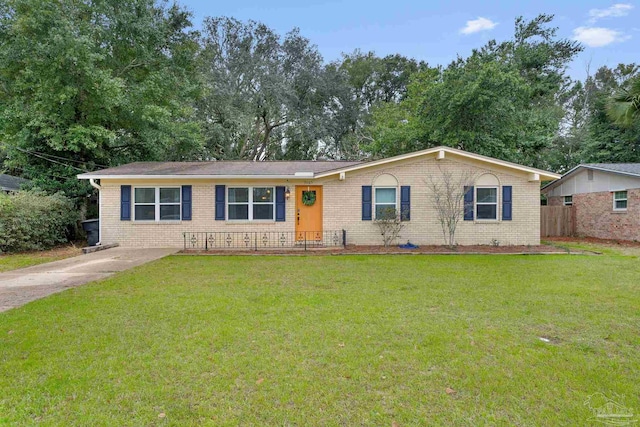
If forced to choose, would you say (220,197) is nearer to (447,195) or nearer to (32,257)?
(32,257)

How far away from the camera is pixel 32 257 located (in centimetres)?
1084

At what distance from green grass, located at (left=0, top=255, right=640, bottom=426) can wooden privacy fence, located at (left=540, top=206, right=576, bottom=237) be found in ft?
38.6

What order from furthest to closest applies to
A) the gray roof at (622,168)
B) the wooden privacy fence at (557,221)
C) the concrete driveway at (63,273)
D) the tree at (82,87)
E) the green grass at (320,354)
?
the wooden privacy fence at (557,221) → the tree at (82,87) → the gray roof at (622,168) → the concrete driveway at (63,273) → the green grass at (320,354)

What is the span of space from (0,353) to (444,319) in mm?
4909

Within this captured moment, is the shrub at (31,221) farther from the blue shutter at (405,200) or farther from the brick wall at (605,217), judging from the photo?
the brick wall at (605,217)

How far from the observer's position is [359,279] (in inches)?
285

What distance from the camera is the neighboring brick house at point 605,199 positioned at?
14367mm

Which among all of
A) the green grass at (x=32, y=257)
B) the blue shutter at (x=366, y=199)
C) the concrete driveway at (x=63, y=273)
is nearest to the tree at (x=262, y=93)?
the green grass at (x=32, y=257)

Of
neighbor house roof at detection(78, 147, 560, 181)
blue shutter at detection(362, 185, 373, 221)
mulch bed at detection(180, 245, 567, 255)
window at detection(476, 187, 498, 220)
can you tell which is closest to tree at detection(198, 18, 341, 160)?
neighbor house roof at detection(78, 147, 560, 181)

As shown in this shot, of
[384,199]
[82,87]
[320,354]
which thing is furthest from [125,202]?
[320,354]

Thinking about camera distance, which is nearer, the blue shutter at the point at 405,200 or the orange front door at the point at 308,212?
the blue shutter at the point at 405,200

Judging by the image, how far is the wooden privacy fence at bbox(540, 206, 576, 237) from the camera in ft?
56.4

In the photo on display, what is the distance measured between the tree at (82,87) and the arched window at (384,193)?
1057cm

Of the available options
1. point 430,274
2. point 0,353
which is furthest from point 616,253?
point 0,353
